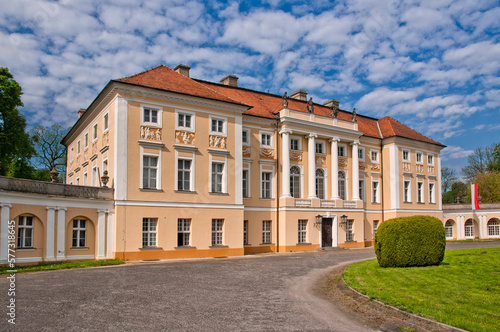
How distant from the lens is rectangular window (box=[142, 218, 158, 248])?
85.7 ft

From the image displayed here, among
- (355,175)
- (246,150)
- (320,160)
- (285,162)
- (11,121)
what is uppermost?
(11,121)

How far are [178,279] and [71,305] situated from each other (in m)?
5.74

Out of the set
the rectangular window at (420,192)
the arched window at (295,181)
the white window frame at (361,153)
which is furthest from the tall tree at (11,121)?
the rectangular window at (420,192)

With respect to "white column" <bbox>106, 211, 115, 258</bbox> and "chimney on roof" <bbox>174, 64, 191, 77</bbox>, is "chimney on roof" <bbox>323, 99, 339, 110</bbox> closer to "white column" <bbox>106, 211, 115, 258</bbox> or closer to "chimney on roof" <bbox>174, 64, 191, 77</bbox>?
"chimney on roof" <bbox>174, 64, 191, 77</bbox>

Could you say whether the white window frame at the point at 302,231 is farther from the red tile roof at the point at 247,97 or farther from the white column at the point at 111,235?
the white column at the point at 111,235

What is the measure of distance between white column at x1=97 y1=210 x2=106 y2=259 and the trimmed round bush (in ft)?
52.1

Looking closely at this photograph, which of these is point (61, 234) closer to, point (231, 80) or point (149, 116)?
A: point (149, 116)

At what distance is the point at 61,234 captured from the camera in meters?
23.2

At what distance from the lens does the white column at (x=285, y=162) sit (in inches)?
1347

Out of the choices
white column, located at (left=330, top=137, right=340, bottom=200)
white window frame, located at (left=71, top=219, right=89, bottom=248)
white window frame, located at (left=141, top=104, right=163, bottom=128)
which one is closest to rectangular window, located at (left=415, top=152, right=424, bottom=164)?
white column, located at (left=330, top=137, right=340, bottom=200)

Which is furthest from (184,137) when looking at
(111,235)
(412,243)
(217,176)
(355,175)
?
(355,175)

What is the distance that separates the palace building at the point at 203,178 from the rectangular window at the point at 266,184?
8cm

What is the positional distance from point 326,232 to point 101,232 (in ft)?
64.0

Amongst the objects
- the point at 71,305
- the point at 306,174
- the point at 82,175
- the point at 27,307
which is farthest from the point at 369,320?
the point at 82,175
